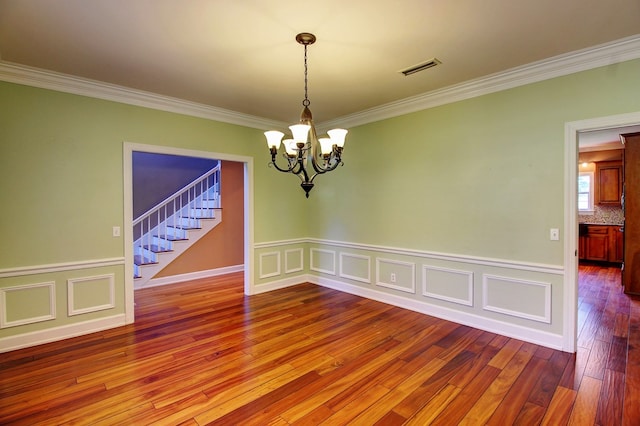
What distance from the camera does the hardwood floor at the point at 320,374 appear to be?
218 centimetres

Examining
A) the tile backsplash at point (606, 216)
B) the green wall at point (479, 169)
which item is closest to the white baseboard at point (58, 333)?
the green wall at point (479, 169)

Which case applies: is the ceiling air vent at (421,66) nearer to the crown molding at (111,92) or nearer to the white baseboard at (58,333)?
the crown molding at (111,92)

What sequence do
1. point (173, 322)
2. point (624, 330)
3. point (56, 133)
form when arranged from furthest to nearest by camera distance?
point (173, 322), point (624, 330), point (56, 133)

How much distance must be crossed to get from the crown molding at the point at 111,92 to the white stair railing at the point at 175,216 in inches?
92.2

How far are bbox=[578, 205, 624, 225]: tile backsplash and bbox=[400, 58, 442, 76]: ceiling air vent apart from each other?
276 inches

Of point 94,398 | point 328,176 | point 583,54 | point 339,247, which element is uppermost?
point 583,54

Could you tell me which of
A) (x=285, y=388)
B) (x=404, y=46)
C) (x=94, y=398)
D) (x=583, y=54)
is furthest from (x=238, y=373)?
(x=583, y=54)

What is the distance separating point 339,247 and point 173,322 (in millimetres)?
2629

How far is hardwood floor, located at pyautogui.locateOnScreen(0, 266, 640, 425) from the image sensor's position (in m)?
2.18

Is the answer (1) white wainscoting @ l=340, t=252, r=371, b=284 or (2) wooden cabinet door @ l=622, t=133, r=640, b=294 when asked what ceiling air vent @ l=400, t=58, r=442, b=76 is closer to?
(1) white wainscoting @ l=340, t=252, r=371, b=284

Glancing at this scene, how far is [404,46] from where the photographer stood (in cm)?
274

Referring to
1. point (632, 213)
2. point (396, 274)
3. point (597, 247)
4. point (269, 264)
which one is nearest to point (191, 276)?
point (269, 264)

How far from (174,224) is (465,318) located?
536cm

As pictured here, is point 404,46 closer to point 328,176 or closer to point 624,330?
point 328,176
